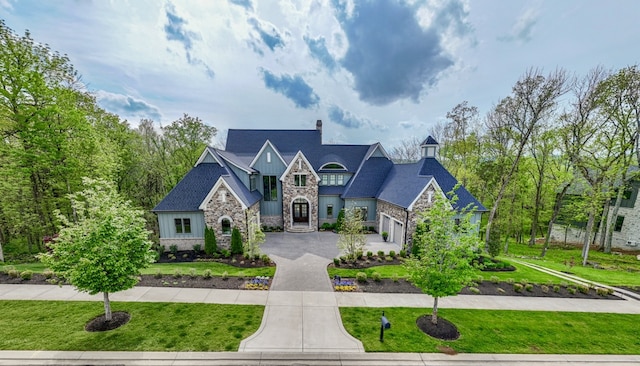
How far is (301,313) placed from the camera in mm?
10281

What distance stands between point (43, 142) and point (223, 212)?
13166mm

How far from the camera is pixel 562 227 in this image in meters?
31.4

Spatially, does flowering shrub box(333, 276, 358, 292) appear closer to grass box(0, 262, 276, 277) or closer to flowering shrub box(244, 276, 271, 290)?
flowering shrub box(244, 276, 271, 290)

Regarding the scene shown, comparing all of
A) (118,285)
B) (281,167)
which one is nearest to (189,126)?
(281,167)

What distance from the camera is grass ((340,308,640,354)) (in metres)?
8.62

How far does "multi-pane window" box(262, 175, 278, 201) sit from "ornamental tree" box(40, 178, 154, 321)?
1613cm

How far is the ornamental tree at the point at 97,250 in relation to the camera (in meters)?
8.30

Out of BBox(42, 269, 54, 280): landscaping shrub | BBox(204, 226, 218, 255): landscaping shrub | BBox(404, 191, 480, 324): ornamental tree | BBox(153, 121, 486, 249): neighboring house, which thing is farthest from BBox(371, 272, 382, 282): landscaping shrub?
BBox(42, 269, 54, 280): landscaping shrub

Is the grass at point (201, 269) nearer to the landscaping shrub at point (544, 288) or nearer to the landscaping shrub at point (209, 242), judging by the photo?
the landscaping shrub at point (209, 242)

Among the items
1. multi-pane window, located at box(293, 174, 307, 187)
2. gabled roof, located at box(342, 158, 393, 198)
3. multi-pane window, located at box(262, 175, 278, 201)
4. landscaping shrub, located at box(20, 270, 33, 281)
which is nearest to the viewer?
landscaping shrub, located at box(20, 270, 33, 281)

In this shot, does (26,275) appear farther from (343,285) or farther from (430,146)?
(430,146)

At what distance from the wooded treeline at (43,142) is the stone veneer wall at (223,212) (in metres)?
9.48

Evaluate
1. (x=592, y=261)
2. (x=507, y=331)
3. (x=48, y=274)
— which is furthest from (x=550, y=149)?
(x=48, y=274)

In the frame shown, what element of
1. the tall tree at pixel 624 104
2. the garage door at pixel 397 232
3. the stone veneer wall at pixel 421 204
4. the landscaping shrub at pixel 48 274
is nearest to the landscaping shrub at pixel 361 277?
the stone veneer wall at pixel 421 204
